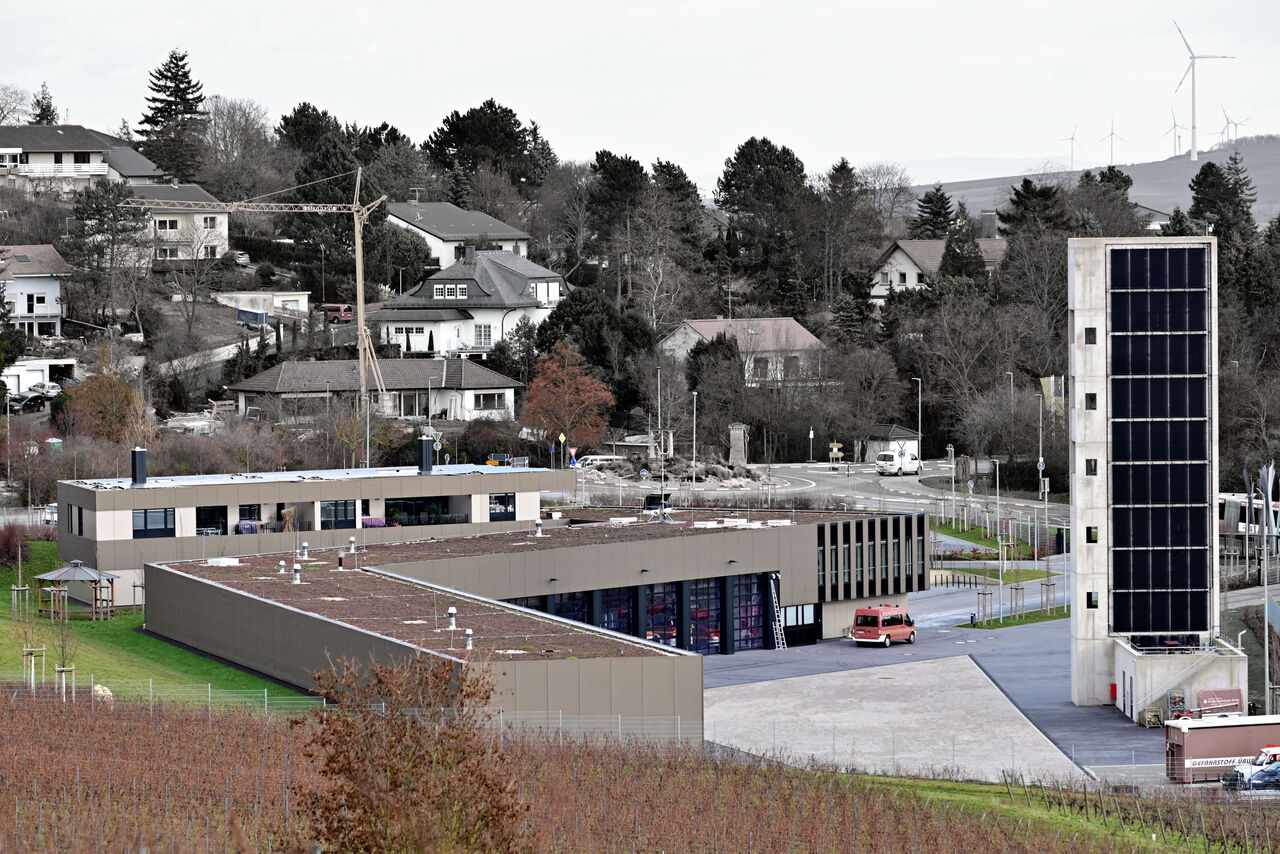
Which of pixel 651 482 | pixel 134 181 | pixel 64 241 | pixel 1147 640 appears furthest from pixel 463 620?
pixel 134 181

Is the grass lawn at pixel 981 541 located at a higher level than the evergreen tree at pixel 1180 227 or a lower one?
lower

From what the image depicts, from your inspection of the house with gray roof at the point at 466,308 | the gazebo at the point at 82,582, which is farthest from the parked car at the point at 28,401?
the gazebo at the point at 82,582

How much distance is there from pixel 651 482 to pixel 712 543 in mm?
32463

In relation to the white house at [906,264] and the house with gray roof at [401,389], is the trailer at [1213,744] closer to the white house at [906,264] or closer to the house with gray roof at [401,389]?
the house with gray roof at [401,389]

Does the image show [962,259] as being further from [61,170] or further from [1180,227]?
[61,170]

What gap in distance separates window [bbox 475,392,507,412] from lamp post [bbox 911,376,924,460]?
22.0 metres

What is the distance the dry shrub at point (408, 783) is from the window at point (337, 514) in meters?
39.4

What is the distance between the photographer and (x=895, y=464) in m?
97.9

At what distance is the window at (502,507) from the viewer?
63884 millimetres

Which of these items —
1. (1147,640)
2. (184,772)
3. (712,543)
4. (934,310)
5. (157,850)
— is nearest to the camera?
(157,850)

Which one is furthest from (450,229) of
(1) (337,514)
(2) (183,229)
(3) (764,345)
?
(1) (337,514)

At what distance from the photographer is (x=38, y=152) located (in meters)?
124

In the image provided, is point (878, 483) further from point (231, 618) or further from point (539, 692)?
point (539, 692)

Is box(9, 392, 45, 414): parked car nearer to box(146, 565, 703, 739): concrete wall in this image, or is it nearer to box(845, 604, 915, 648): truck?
box(146, 565, 703, 739): concrete wall
